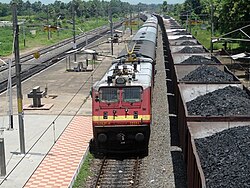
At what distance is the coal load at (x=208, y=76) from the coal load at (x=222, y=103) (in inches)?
101

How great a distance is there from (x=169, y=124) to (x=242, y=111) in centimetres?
595

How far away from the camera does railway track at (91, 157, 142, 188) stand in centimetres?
1255

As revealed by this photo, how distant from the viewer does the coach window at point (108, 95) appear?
13817 mm

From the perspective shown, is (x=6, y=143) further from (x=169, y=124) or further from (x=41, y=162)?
(x=169, y=124)

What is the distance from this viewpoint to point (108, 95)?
13859mm

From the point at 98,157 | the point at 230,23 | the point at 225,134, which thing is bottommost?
the point at 98,157

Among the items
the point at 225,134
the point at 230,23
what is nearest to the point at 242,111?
the point at 225,134

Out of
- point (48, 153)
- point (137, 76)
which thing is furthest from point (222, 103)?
point (48, 153)

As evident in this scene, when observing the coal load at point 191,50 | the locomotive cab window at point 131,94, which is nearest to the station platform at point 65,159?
the locomotive cab window at point 131,94

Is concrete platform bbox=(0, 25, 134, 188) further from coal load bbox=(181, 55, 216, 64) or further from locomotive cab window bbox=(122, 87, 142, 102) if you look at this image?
coal load bbox=(181, 55, 216, 64)

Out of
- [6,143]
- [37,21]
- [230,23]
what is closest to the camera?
[6,143]

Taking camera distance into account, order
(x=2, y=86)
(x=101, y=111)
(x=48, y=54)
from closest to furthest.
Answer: (x=101, y=111), (x=2, y=86), (x=48, y=54)

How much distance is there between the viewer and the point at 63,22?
90.1 metres

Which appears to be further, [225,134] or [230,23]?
[230,23]
